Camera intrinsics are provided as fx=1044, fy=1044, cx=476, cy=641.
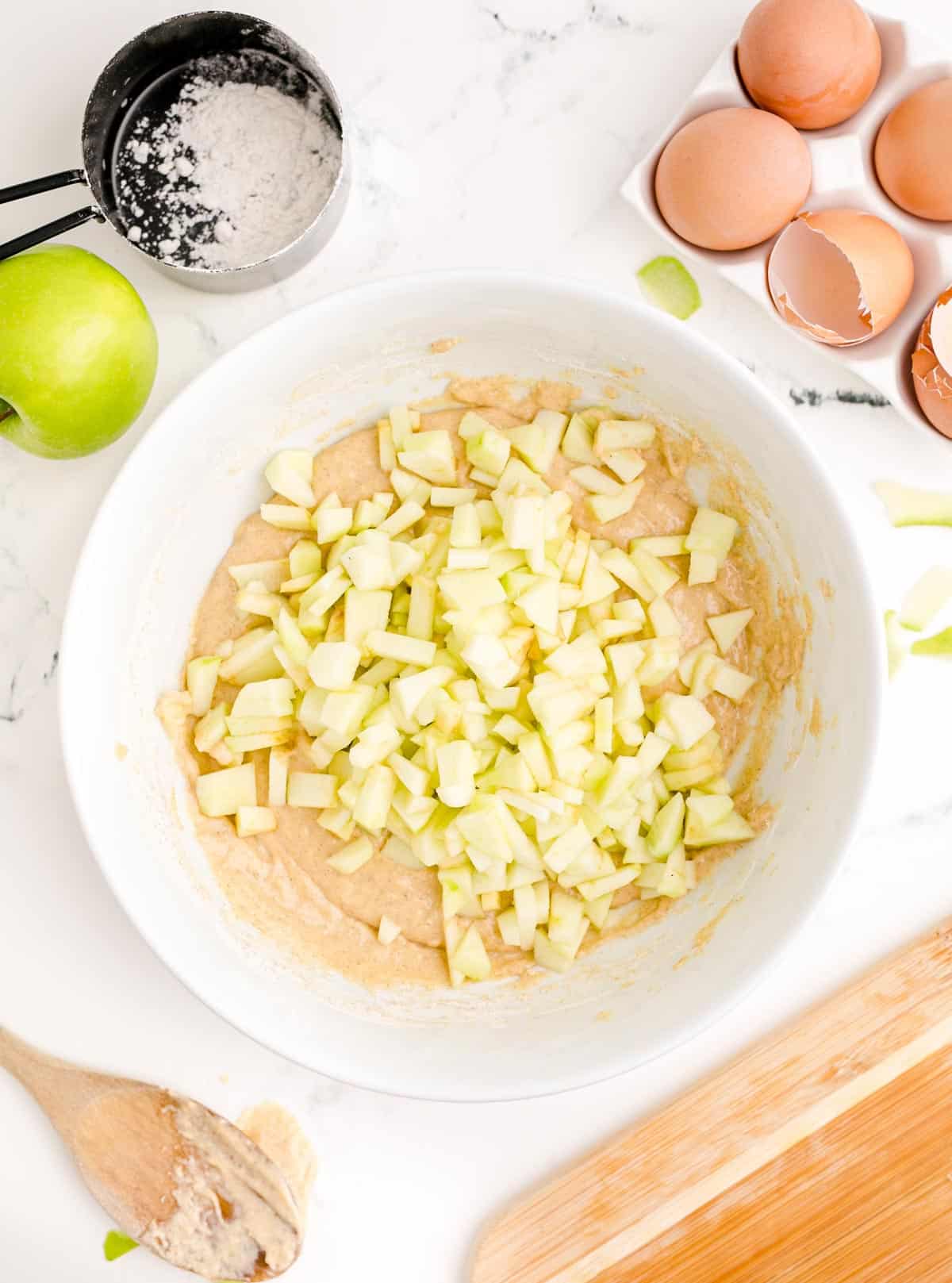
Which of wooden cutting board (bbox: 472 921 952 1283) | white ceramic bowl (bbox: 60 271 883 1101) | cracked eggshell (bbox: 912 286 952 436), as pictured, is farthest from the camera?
wooden cutting board (bbox: 472 921 952 1283)

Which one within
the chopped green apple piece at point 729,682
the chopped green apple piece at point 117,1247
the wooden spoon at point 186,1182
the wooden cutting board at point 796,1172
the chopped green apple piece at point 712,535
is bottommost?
the chopped green apple piece at point 117,1247

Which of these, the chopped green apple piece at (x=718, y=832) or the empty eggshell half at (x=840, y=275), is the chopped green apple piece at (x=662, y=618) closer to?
the chopped green apple piece at (x=718, y=832)

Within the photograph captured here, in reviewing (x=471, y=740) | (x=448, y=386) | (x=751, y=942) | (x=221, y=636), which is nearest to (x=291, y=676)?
(x=221, y=636)

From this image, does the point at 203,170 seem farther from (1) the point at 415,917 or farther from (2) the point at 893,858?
(2) the point at 893,858

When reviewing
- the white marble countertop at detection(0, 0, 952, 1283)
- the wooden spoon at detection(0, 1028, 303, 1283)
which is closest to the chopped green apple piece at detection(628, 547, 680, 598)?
the white marble countertop at detection(0, 0, 952, 1283)

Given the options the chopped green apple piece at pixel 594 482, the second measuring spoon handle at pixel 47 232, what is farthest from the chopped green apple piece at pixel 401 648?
the second measuring spoon handle at pixel 47 232

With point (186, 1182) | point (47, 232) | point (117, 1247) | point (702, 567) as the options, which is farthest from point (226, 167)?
point (117, 1247)

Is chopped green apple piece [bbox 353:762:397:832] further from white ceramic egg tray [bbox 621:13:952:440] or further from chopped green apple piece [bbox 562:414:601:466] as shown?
white ceramic egg tray [bbox 621:13:952:440]
